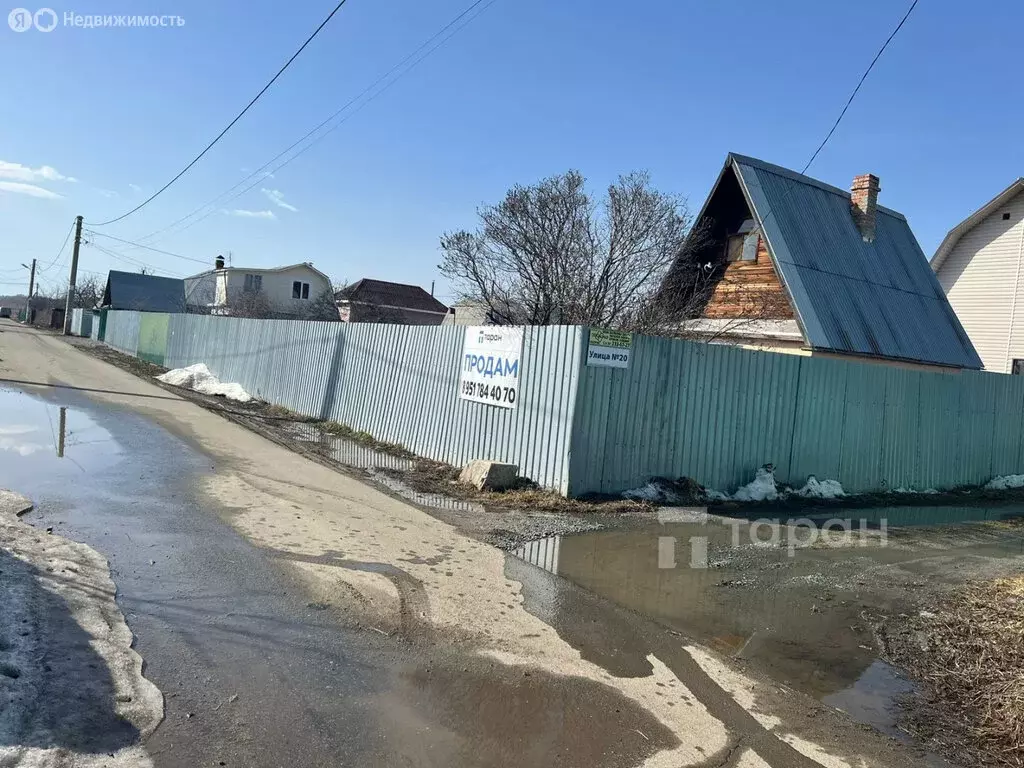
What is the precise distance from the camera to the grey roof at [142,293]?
58.8 metres

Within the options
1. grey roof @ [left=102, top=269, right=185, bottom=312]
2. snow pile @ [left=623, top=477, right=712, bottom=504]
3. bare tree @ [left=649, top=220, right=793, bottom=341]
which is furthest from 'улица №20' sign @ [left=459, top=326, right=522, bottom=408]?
grey roof @ [left=102, top=269, right=185, bottom=312]

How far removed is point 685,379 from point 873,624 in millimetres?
4716

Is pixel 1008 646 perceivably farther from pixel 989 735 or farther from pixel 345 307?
pixel 345 307

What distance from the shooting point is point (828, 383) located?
1191 centimetres

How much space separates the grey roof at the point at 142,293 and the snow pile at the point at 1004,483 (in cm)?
5824

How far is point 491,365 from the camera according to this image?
10.3 m

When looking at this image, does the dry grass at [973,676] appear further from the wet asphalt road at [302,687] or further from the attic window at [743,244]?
the attic window at [743,244]

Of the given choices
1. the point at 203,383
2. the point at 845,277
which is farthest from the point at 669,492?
the point at 203,383

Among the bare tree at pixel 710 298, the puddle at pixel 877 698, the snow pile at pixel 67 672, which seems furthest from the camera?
the bare tree at pixel 710 298

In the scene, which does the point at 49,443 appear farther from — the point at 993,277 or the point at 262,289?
the point at 262,289

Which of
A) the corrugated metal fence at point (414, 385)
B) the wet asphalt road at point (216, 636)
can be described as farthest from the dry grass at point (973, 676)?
the corrugated metal fence at point (414, 385)

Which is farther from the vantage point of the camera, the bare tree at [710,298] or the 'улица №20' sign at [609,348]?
the bare tree at [710,298]

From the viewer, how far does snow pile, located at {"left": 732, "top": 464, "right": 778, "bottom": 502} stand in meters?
10.6

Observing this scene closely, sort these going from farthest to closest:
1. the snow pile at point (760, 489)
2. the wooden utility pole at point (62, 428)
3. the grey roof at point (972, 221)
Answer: the grey roof at point (972, 221) < the snow pile at point (760, 489) < the wooden utility pole at point (62, 428)
